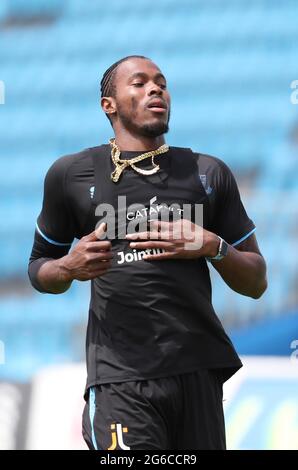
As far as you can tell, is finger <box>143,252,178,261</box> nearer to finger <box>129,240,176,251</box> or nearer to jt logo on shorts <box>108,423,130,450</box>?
finger <box>129,240,176,251</box>

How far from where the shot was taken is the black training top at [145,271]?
2.87m

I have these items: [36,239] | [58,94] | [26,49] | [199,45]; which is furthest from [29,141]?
[36,239]

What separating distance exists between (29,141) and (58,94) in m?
0.63

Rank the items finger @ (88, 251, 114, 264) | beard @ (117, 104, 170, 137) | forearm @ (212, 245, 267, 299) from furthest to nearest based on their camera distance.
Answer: beard @ (117, 104, 170, 137)
forearm @ (212, 245, 267, 299)
finger @ (88, 251, 114, 264)

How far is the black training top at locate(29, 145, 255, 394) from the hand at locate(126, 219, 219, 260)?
8cm

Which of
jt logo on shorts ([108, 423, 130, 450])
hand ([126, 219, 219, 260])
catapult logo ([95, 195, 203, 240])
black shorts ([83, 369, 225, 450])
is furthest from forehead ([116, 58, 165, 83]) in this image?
jt logo on shorts ([108, 423, 130, 450])

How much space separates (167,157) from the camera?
10.2 feet

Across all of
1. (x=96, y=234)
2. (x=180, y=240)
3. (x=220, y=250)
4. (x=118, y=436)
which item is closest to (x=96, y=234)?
(x=96, y=234)

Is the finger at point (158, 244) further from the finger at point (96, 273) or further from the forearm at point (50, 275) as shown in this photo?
the forearm at point (50, 275)

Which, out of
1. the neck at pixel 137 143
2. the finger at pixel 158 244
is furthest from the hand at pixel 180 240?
the neck at pixel 137 143

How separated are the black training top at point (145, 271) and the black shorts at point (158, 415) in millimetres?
40

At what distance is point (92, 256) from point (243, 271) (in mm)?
509

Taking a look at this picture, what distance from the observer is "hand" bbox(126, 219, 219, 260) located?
279cm

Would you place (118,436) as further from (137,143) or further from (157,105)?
(157,105)
